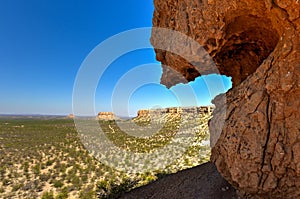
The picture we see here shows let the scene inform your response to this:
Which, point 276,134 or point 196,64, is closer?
point 276,134

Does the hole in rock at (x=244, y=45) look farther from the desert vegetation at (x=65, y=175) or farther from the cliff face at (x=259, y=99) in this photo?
the desert vegetation at (x=65, y=175)

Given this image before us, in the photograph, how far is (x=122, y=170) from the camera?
17.3 metres

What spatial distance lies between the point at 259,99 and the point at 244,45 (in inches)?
117

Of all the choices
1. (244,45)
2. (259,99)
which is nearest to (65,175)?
(244,45)

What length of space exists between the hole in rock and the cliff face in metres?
0.03

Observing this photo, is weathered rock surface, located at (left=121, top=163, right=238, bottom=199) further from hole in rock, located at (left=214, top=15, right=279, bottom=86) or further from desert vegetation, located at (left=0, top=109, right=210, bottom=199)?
hole in rock, located at (left=214, top=15, right=279, bottom=86)

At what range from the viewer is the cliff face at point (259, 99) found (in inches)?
164

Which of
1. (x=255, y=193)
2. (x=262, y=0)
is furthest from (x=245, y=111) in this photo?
(x=262, y=0)

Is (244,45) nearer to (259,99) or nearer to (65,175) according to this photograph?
(259,99)

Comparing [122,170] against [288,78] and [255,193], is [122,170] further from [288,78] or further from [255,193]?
[288,78]

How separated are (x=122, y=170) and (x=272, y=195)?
1392 centimetres

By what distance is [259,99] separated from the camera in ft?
15.2

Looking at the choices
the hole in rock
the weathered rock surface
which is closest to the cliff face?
the hole in rock

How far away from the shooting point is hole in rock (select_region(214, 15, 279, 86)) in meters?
5.51
